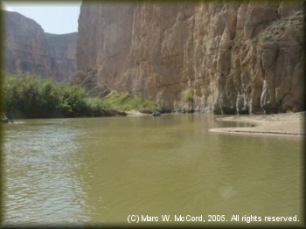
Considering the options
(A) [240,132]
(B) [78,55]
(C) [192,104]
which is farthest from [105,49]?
(A) [240,132]

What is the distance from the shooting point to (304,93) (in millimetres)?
39000

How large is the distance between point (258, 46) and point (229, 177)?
3769 centimetres

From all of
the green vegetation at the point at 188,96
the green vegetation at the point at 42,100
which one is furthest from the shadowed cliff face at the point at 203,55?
the green vegetation at the point at 42,100

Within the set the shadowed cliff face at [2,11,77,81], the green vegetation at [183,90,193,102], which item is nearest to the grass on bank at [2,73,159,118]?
the green vegetation at [183,90,193,102]

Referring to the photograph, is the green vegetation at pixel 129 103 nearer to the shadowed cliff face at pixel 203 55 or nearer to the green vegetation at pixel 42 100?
the shadowed cliff face at pixel 203 55

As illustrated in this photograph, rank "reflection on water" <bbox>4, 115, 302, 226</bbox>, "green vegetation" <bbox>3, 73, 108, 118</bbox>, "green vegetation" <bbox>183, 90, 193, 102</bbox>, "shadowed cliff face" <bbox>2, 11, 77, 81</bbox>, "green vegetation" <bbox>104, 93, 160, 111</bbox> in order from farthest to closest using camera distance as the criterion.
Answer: "shadowed cliff face" <bbox>2, 11, 77, 81</bbox> → "green vegetation" <bbox>104, 93, 160, 111</bbox> → "green vegetation" <bbox>183, 90, 193, 102</bbox> → "green vegetation" <bbox>3, 73, 108, 118</bbox> → "reflection on water" <bbox>4, 115, 302, 226</bbox>

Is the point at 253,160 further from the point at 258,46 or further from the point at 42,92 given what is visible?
the point at 42,92

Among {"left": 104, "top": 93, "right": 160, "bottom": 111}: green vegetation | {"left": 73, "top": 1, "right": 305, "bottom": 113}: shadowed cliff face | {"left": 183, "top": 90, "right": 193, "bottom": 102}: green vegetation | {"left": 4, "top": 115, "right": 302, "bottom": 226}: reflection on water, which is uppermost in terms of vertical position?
{"left": 73, "top": 1, "right": 305, "bottom": 113}: shadowed cliff face

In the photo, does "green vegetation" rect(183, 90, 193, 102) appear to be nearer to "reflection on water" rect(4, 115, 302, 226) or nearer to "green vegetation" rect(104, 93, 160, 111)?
"green vegetation" rect(104, 93, 160, 111)

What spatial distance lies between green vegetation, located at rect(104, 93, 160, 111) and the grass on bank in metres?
6.89

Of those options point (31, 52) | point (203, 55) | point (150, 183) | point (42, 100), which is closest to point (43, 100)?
point (42, 100)

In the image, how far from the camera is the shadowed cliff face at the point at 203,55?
41.2 metres

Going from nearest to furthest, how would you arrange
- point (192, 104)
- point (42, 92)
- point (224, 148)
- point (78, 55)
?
point (224, 148) < point (42, 92) < point (192, 104) < point (78, 55)

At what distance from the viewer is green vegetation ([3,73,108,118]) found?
5159 centimetres
